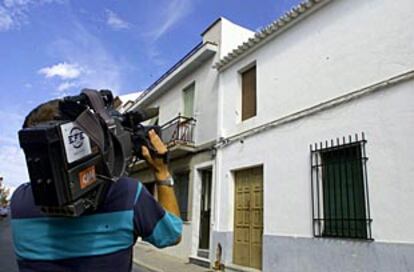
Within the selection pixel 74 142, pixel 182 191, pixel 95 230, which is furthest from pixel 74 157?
pixel 182 191

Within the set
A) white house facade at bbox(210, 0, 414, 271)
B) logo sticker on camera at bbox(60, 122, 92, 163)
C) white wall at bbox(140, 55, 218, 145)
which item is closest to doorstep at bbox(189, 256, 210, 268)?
white house facade at bbox(210, 0, 414, 271)

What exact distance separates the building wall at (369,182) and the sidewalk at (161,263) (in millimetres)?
1171

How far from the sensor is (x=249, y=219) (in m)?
8.81

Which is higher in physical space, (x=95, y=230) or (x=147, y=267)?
(x=95, y=230)

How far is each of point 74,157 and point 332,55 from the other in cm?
680

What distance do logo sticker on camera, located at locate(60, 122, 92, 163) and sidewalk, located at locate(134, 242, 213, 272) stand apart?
344 inches

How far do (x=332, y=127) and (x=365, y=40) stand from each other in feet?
5.04

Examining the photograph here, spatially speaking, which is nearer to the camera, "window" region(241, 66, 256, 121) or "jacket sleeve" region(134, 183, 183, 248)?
"jacket sleeve" region(134, 183, 183, 248)

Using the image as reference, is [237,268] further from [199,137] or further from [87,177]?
[87,177]

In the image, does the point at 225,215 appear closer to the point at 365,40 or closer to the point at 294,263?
the point at 294,263

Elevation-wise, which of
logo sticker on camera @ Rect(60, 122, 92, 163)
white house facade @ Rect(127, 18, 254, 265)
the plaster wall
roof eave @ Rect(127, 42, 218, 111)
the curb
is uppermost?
the plaster wall

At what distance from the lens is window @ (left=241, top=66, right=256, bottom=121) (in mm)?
9383

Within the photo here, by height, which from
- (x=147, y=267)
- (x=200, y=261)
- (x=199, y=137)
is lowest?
(x=147, y=267)

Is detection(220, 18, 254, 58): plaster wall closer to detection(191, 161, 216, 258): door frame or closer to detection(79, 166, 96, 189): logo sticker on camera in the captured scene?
detection(191, 161, 216, 258): door frame
